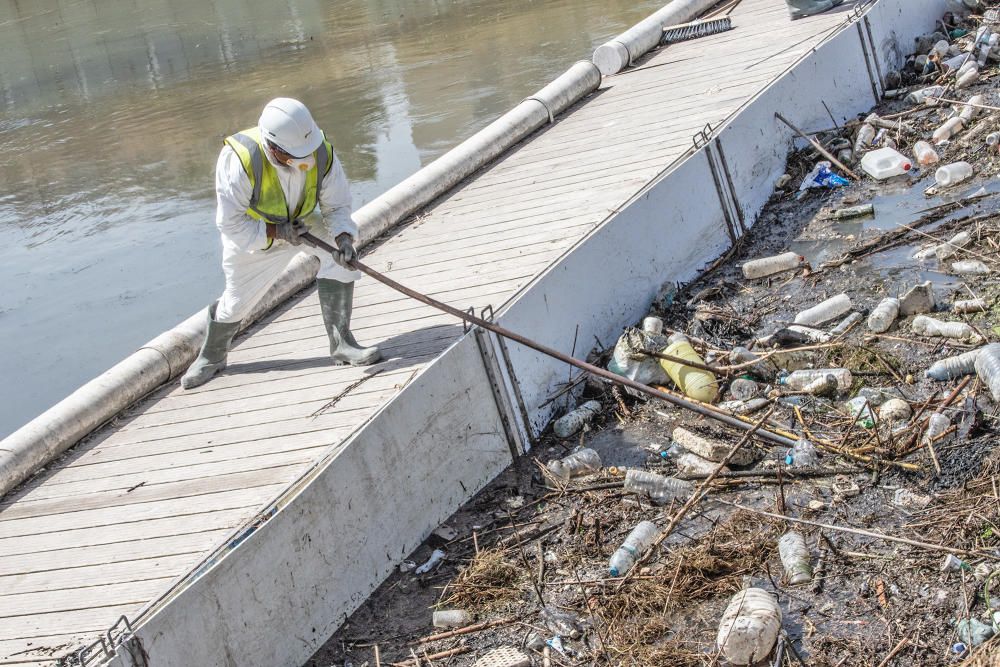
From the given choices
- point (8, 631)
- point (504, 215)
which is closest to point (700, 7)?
point (504, 215)

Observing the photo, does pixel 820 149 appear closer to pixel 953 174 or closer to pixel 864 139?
pixel 864 139

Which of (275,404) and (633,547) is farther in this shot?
(275,404)

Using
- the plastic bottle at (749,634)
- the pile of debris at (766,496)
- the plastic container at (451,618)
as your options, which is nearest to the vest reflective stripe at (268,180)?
the pile of debris at (766,496)

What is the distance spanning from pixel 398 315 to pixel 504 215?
1771 millimetres

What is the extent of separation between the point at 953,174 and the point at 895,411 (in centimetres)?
374

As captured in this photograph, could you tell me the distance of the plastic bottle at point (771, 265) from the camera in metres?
8.55

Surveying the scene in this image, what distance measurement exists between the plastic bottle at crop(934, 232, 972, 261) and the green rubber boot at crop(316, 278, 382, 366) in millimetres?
4130

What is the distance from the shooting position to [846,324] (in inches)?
292

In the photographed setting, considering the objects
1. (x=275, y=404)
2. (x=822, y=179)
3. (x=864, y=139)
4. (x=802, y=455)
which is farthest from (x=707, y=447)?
(x=864, y=139)

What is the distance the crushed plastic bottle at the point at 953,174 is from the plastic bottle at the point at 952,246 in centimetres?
128

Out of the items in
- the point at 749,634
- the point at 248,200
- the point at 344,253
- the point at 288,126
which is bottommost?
the point at 749,634

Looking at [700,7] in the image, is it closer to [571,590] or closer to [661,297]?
[661,297]

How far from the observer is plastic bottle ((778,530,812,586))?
202 inches

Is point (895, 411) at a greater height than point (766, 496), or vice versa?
point (895, 411)
